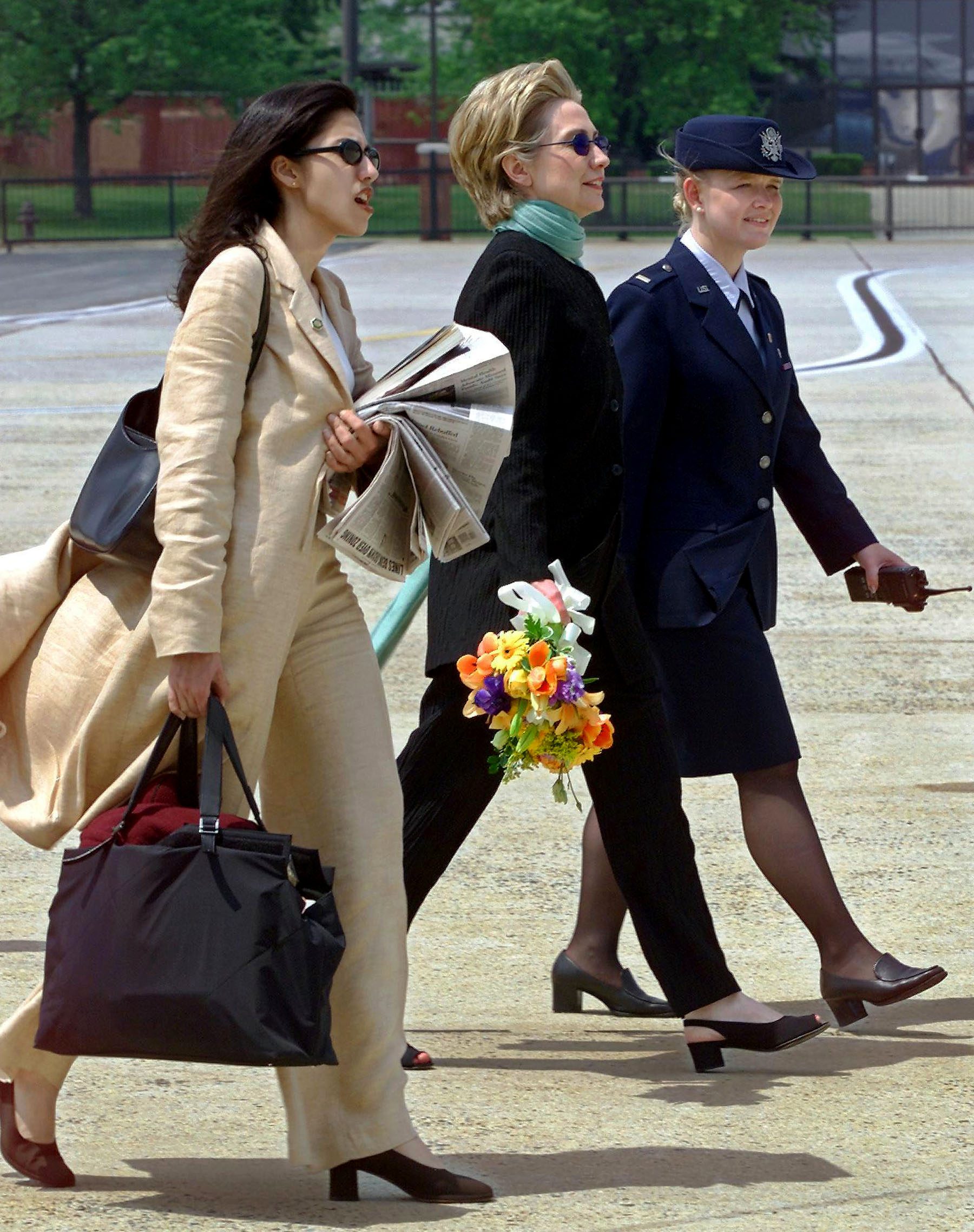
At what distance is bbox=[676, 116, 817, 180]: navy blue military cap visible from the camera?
4.54 meters

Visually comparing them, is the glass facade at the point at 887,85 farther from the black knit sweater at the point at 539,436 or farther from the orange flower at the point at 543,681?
the orange flower at the point at 543,681

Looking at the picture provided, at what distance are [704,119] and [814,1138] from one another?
7.09 feet

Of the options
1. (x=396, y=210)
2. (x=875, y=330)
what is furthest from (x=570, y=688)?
(x=396, y=210)

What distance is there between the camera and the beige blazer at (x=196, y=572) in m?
3.26

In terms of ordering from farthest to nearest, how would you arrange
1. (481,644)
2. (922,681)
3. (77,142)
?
(77,142) < (922,681) < (481,644)

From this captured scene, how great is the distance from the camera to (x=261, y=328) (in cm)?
337

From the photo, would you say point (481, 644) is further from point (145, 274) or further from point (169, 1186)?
point (145, 274)

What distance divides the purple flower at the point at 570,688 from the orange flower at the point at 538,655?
44 mm

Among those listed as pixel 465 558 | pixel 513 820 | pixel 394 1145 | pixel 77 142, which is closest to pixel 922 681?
pixel 513 820

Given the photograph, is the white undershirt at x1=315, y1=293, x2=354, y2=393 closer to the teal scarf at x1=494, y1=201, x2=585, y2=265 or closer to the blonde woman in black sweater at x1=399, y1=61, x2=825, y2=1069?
the blonde woman in black sweater at x1=399, y1=61, x2=825, y2=1069

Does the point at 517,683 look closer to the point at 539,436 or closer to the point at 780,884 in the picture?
the point at 539,436

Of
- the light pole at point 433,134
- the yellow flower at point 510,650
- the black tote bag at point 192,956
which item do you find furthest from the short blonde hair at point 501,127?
the light pole at point 433,134

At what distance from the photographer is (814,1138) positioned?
147 inches

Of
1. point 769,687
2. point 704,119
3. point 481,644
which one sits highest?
point 704,119
